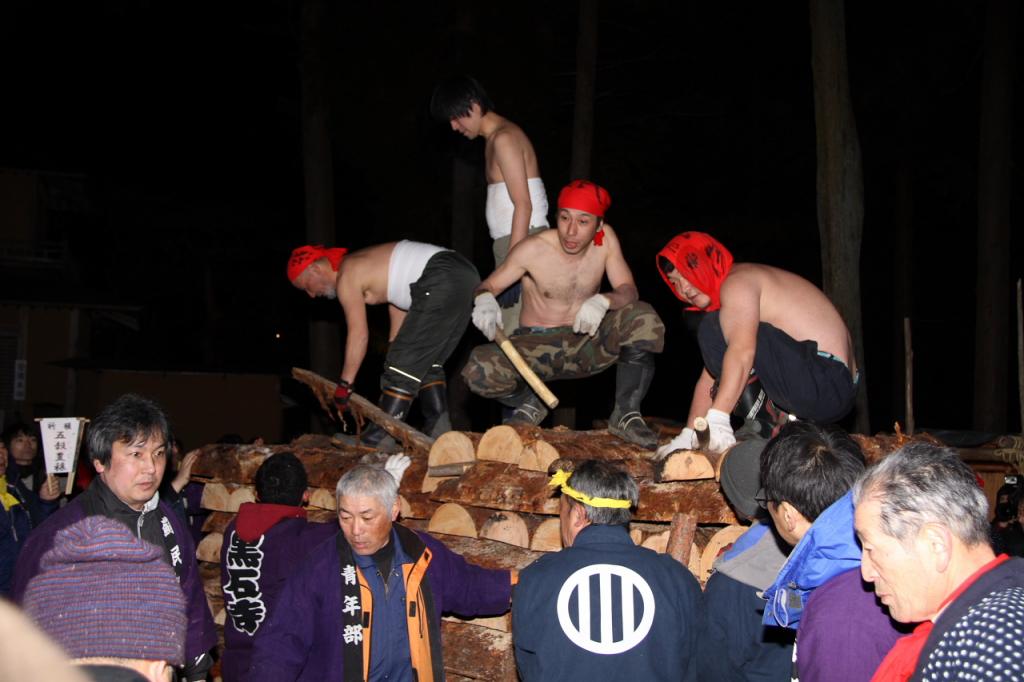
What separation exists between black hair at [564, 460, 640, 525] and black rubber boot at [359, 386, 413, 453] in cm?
310

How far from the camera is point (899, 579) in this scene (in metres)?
1.93

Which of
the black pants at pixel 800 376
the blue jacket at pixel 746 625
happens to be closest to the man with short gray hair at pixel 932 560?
the blue jacket at pixel 746 625

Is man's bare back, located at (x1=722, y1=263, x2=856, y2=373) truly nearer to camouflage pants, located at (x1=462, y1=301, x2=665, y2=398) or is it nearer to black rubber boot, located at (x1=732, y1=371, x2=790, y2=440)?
black rubber boot, located at (x1=732, y1=371, x2=790, y2=440)

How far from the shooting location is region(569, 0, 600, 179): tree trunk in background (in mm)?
13484

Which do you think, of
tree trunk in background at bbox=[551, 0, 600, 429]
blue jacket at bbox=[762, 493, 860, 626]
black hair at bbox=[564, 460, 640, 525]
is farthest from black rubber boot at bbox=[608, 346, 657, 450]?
tree trunk in background at bbox=[551, 0, 600, 429]

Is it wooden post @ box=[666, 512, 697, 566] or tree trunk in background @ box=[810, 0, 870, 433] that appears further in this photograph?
tree trunk in background @ box=[810, 0, 870, 433]

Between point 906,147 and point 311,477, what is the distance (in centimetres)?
1625

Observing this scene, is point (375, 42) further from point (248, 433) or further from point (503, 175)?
point (503, 175)

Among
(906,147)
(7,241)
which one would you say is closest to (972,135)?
(906,147)

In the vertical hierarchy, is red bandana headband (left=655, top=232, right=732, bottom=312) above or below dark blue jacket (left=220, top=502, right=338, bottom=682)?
above

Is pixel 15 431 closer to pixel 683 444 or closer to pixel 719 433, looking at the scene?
pixel 683 444

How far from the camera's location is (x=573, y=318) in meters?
6.12

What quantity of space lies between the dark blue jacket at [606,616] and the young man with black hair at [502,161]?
3.43 metres

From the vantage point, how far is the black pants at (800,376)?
16.2ft
